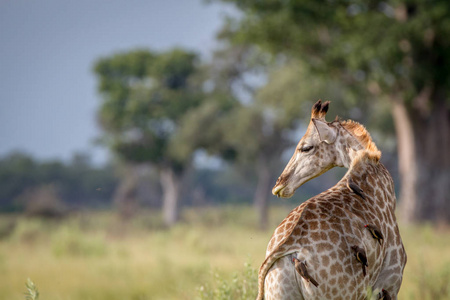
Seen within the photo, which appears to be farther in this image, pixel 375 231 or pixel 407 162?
pixel 407 162

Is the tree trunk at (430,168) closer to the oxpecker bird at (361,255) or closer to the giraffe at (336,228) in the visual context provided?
the giraffe at (336,228)

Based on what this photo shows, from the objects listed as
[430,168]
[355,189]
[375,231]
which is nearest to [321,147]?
[355,189]

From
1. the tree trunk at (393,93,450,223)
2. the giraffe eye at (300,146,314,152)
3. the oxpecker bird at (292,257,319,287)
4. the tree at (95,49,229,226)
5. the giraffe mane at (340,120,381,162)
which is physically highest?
the tree at (95,49,229,226)

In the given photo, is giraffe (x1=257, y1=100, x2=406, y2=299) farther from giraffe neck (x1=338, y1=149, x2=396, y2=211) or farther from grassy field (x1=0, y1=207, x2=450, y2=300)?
grassy field (x1=0, y1=207, x2=450, y2=300)

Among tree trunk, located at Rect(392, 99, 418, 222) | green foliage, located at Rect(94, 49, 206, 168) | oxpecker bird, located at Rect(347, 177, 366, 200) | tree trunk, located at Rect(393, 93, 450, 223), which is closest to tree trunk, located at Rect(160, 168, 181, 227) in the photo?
green foliage, located at Rect(94, 49, 206, 168)

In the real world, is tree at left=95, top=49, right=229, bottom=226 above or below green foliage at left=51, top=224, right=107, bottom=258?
above

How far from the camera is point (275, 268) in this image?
11.6ft

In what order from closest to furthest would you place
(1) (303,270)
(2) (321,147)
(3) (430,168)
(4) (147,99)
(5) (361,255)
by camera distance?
(1) (303,270), (5) (361,255), (2) (321,147), (3) (430,168), (4) (147,99)

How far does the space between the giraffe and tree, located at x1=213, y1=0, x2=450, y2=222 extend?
13532 millimetres

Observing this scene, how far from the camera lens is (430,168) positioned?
Result: 62.2 feet

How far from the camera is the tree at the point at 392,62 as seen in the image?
1758 cm

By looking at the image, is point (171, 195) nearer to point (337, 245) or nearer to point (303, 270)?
point (337, 245)

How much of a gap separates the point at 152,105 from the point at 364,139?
31.1 metres

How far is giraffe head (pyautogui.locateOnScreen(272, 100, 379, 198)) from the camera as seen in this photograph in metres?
4.21
